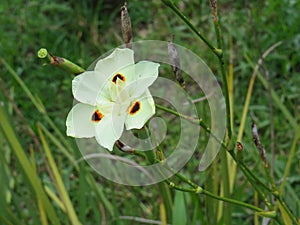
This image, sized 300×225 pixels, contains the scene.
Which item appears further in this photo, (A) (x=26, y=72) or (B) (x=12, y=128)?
(A) (x=26, y=72)

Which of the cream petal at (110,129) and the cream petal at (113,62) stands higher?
the cream petal at (113,62)

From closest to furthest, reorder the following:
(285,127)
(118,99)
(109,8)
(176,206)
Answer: (118,99)
(176,206)
(285,127)
(109,8)

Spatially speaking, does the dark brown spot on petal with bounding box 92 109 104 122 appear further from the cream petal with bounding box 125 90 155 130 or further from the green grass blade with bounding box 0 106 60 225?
the green grass blade with bounding box 0 106 60 225

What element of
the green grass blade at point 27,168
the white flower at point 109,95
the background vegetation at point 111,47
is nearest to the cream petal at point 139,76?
the white flower at point 109,95

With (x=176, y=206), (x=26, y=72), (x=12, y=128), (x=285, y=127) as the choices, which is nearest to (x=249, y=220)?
(x=285, y=127)

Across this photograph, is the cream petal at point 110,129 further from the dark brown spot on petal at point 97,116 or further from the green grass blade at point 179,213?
the green grass blade at point 179,213

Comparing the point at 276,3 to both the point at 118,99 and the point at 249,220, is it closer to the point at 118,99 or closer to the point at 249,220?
the point at 249,220
